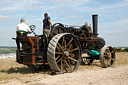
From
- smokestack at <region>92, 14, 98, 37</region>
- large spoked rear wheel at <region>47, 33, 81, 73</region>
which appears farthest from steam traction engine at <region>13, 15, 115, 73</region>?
smokestack at <region>92, 14, 98, 37</region>

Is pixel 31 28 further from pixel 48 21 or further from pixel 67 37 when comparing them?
pixel 67 37

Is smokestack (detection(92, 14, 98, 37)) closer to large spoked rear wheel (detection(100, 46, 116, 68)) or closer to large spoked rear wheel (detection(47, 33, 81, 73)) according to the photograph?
large spoked rear wheel (detection(100, 46, 116, 68))

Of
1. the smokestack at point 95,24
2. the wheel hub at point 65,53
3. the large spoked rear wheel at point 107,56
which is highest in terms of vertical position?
the smokestack at point 95,24

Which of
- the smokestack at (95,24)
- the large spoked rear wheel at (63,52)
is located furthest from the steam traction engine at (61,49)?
the smokestack at (95,24)

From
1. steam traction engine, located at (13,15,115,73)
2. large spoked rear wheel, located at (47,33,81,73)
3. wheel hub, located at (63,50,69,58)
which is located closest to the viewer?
large spoked rear wheel, located at (47,33,81,73)

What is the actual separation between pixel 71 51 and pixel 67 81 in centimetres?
269

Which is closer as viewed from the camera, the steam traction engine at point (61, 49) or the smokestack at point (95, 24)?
the steam traction engine at point (61, 49)

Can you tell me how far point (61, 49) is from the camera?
8.70 m

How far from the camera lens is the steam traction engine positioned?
323 inches

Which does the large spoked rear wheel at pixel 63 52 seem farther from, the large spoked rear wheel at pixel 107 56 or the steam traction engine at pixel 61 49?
the large spoked rear wheel at pixel 107 56

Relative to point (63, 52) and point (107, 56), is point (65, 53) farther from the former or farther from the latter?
point (107, 56)

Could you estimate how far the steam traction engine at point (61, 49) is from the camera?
323 inches

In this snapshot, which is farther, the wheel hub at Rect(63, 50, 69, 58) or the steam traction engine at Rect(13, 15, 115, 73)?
the wheel hub at Rect(63, 50, 69, 58)

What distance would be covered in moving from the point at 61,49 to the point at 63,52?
0.17m
